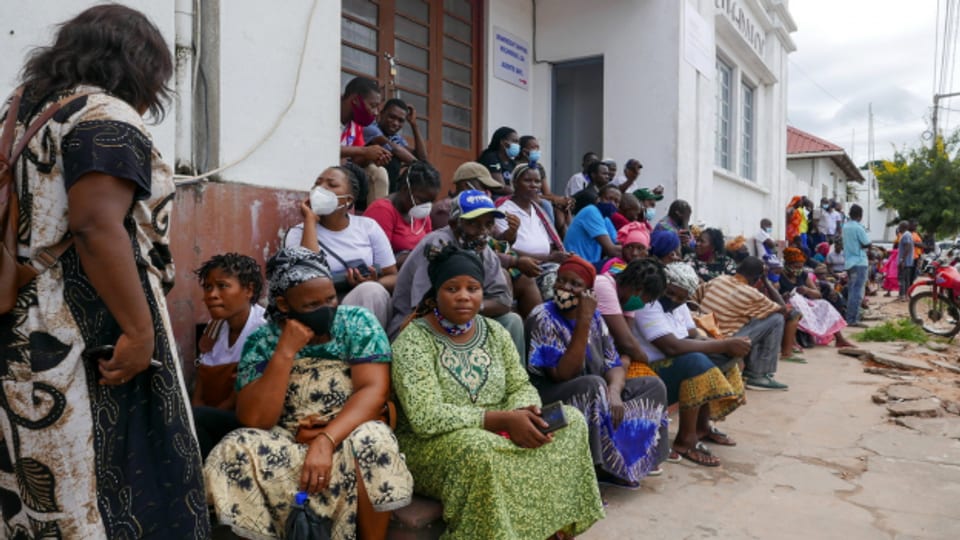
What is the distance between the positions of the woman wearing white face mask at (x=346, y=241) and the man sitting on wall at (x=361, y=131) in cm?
68

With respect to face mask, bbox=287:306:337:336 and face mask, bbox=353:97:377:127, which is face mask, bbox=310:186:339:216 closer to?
face mask, bbox=287:306:337:336

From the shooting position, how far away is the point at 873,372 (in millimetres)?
7484

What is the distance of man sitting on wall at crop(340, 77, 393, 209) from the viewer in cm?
460

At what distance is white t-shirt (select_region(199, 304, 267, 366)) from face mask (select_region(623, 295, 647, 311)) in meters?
2.15

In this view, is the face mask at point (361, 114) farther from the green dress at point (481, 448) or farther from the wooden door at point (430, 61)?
the green dress at point (481, 448)

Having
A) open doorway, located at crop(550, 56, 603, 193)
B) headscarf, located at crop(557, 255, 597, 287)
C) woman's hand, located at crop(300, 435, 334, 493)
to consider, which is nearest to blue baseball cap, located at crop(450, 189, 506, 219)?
headscarf, located at crop(557, 255, 597, 287)

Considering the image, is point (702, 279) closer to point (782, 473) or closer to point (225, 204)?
point (782, 473)

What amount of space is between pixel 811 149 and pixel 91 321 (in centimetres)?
2773

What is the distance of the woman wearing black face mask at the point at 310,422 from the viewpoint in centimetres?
238

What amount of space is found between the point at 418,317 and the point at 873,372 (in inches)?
249

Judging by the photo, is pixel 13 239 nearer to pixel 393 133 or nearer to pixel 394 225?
pixel 394 225

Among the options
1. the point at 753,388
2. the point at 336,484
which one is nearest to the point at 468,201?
the point at 336,484

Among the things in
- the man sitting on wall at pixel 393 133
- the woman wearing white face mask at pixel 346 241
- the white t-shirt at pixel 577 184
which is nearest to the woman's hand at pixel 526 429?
the woman wearing white face mask at pixel 346 241

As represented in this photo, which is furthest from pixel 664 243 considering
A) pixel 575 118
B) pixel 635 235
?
pixel 575 118
